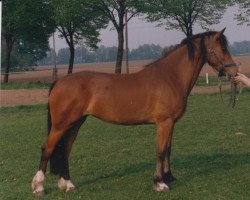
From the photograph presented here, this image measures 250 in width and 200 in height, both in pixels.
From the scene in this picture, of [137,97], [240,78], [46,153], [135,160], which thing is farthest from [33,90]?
[240,78]

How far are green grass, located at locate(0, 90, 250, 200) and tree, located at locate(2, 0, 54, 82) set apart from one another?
25936 mm

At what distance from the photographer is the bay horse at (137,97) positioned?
6.47 metres

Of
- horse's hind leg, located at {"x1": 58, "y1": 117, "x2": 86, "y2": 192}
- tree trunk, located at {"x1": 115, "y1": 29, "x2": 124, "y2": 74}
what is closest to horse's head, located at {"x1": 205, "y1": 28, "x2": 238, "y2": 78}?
horse's hind leg, located at {"x1": 58, "y1": 117, "x2": 86, "y2": 192}

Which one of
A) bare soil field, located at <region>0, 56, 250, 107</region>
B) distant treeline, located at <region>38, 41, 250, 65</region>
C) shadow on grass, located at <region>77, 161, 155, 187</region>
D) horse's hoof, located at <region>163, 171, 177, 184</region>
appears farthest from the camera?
distant treeline, located at <region>38, 41, 250, 65</region>

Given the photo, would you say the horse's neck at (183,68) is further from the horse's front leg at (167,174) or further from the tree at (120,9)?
the tree at (120,9)

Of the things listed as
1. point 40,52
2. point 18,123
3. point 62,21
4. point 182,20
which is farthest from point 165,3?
point 40,52

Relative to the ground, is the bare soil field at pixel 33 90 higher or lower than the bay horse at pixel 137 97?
lower

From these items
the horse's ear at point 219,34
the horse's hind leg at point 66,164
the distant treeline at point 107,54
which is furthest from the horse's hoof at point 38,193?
the distant treeline at point 107,54

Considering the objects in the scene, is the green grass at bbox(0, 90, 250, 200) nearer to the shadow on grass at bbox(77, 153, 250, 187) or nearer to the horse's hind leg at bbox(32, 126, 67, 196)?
the shadow on grass at bbox(77, 153, 250, 187)

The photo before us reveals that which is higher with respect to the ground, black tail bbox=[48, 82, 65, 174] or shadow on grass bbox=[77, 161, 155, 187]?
black tail bbox=[48, 82, 65, 174]

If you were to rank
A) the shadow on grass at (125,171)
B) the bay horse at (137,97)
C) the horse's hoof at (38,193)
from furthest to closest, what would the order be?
the shadow on grass at (125,171)
the bay horse at (137,97)
the horse's hoof at (38,193)

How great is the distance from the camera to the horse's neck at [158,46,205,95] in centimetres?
671

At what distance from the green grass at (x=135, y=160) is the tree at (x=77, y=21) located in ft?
89.3

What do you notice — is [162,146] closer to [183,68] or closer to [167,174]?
[167,174]
